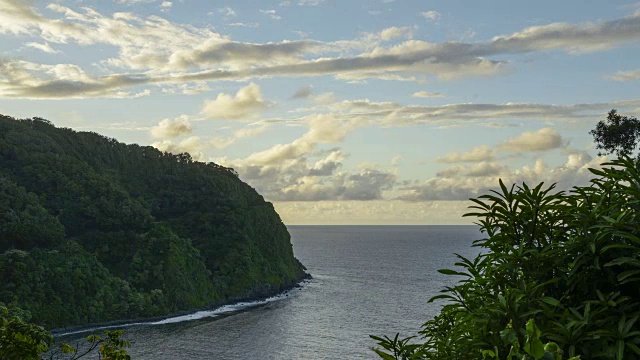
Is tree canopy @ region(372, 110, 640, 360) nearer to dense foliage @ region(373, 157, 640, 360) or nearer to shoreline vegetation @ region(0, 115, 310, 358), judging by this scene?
dense foliage @ region(373, 157, 640, 360)

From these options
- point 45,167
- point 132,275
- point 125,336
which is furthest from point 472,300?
point 45,167

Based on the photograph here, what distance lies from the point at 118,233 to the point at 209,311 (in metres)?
30.1

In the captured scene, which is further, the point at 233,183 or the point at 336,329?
the point at 233,183

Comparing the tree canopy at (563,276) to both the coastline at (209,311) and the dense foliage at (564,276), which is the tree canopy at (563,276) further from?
the coastline at (209,311)

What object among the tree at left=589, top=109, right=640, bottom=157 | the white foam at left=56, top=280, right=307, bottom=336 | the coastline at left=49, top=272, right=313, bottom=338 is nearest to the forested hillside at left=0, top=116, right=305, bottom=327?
the coastline at left=49, top=272, right=313, bottom=338

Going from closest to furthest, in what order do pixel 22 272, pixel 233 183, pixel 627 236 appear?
pixel 627 236 < pixel 22 272 < pixel 233 183

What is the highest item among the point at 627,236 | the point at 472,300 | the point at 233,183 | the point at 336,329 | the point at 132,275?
the point at 233,183

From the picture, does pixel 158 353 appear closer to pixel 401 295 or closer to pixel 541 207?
pixel 401 295

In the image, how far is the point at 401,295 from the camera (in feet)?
530

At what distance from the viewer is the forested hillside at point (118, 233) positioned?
117m

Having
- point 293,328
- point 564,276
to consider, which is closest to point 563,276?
point 564,276

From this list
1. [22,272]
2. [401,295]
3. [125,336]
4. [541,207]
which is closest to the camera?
[541,207]

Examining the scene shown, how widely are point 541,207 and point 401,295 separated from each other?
15772 centimetres

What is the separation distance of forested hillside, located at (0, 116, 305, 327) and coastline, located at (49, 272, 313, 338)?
3.76ft
